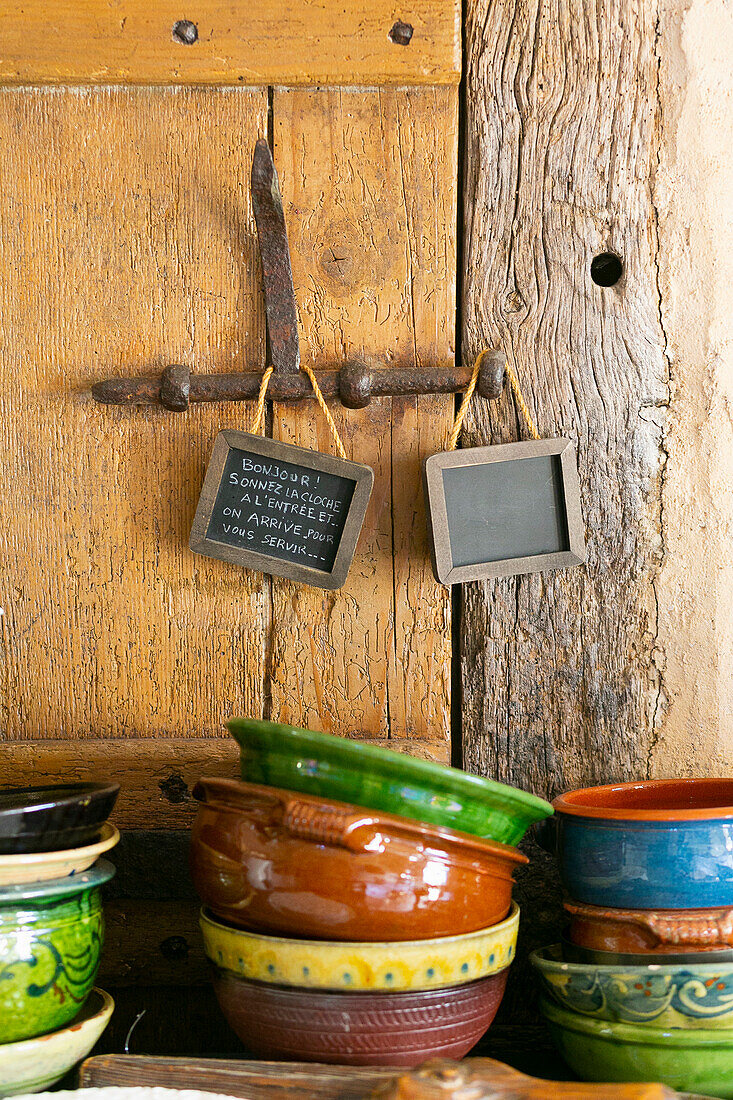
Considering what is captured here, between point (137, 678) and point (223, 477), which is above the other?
point (223, 477)

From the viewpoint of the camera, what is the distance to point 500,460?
3.13ft

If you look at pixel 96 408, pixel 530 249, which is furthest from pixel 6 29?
pixel 530 249

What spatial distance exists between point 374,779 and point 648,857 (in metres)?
0.27

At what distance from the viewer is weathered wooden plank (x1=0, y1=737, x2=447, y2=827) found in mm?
988

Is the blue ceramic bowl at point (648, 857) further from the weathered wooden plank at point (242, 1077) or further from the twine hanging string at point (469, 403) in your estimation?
the twine hanging string at point (469, 403)

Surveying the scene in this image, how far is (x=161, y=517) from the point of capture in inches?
39.7

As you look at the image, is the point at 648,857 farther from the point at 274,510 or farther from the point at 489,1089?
the point at 274,510

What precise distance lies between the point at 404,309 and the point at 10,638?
0.63 metres

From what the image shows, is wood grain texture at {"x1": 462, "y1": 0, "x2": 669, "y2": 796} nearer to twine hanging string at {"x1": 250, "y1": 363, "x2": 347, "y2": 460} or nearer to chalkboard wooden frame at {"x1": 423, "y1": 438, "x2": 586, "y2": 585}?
chalkboard wooden frame at {"x1": 423, "y1": 438, "x2": 586, "y2": 585}

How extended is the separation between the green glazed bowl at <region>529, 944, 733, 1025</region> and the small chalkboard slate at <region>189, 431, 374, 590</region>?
0.47 meters

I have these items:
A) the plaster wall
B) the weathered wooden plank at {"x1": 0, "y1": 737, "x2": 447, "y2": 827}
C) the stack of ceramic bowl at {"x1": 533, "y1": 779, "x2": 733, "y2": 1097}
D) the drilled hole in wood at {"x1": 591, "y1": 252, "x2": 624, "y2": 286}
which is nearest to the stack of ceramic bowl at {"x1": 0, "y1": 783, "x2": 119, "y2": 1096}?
the weathered wooden plank at {"x1": 0, "y1": 737, "x2": 447, "y2": 827}

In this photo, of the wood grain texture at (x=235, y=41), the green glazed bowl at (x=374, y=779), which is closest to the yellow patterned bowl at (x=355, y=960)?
the green glazed bowl at (x=374, y=779)

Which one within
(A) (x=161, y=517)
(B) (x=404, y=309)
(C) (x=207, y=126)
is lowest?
(A) (x=161, y=517)

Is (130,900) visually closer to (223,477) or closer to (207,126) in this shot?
(223,477)
